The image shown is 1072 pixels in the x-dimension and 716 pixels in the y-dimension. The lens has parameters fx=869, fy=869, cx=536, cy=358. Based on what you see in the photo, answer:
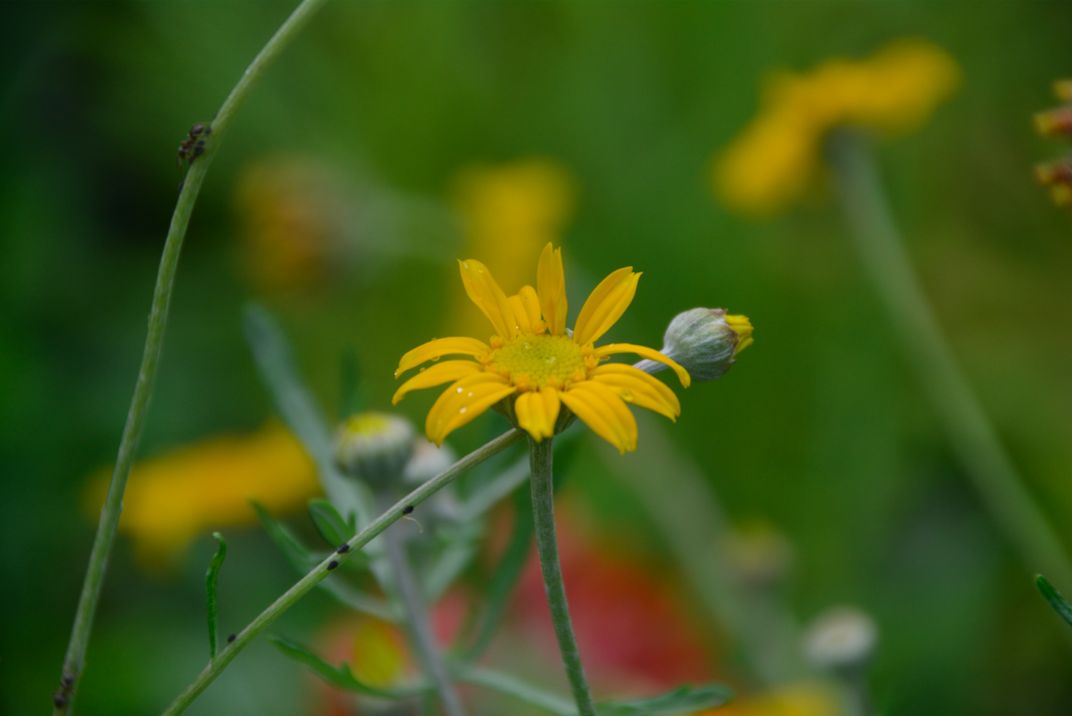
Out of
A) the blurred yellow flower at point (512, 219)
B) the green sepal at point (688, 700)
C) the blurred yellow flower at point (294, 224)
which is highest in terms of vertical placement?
the blurred yellow flower at point (294, 224)

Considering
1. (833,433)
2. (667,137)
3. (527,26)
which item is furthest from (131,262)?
(833,433)

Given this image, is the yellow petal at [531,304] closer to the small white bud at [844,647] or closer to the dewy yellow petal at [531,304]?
the dewy yellow petal at [531,304]

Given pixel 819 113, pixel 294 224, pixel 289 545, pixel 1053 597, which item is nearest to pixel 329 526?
pixel 289 545

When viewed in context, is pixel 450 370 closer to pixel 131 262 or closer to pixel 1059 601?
pixel 1059 601

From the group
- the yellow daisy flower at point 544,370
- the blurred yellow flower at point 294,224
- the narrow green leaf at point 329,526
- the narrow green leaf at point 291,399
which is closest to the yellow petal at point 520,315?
the yellow daisy flower at point 544,370

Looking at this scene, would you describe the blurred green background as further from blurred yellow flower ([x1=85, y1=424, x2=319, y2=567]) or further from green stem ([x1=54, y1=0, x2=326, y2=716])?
green stem ([x1=54, y1=0, x2=326, y2=716])

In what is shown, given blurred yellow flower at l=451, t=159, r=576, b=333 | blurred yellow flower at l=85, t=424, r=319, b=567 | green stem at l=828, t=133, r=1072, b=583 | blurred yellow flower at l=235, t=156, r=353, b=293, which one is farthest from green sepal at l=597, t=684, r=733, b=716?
blurred yellow flower at l=235, t=156, r=353, b=293
